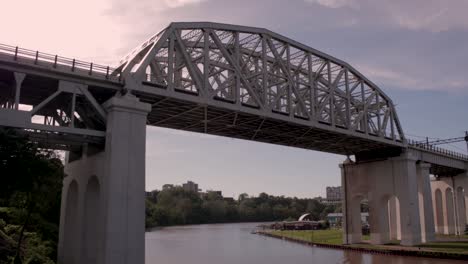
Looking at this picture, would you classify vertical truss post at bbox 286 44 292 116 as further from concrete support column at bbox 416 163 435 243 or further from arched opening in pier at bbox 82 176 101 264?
concrete support column at bbox 416 163 435 243

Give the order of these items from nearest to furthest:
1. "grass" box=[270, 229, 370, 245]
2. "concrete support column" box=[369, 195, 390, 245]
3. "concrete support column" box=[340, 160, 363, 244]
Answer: "concrete support column" box=[369, 195, 390, 245] → "concrete support column" box=[340, 160, 363, 244] → "grass" box=[270, 229, 370, 245]

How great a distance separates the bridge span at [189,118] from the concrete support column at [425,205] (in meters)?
0.18

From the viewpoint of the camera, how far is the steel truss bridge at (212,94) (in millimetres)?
33000

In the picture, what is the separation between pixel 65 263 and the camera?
37.2m

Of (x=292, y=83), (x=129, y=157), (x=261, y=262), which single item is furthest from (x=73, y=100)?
(x=261, y=262)

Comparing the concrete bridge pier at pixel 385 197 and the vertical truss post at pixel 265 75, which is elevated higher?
the vertical truss post at pixel 265 75

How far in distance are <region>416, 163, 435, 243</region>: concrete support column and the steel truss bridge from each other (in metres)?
6.19

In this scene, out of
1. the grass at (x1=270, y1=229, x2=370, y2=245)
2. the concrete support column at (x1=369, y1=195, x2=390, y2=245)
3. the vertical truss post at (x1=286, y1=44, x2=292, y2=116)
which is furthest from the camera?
the grass at (x1=270, y1=229, x2=370, y2=245)

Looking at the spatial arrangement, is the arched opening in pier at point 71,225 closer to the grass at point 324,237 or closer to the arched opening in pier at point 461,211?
the grass at point 324,237

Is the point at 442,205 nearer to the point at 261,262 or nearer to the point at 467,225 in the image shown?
the point at 467,225

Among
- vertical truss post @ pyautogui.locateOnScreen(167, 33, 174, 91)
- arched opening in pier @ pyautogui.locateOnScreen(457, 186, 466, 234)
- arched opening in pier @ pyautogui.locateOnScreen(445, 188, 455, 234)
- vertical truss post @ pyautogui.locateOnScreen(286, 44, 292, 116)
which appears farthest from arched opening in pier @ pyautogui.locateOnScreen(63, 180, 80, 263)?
arched opening in pier @ pyautogui.locateOnScreen(457, 186, 466, 234)

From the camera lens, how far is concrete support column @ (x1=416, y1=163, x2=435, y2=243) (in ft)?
229

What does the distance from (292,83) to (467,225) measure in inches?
2282

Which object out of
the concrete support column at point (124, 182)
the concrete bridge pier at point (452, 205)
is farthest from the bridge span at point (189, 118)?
the concrete bridge pier at point (452, 205)
